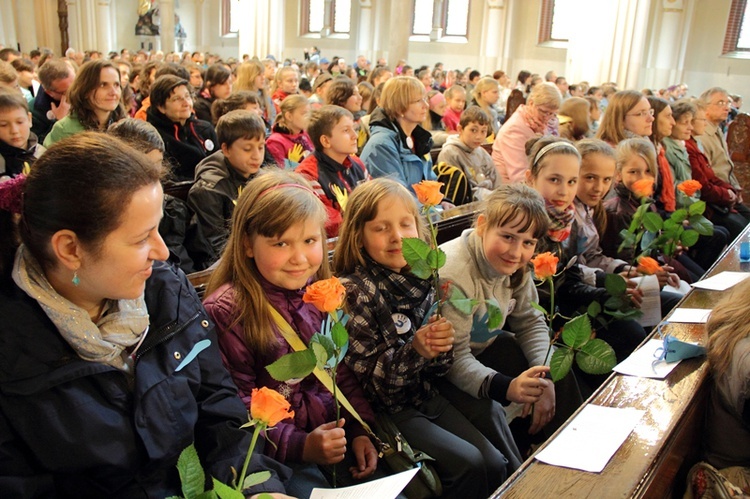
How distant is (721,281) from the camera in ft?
9.21

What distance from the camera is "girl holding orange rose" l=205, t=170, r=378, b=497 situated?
5.82ft

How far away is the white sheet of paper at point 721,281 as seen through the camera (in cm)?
272

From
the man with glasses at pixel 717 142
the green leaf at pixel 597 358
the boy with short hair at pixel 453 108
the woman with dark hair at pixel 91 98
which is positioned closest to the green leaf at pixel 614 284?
the green leaf at pixel 597 358

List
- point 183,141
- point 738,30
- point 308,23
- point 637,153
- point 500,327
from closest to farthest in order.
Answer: point 500,327 → point 637,153 → point 183,141 → point 738,30 → point 308,23

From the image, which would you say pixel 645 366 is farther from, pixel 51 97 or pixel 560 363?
pixel 51 97

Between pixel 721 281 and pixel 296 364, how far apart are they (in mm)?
2230

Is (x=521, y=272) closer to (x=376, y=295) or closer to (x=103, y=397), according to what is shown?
(x=376, y=295)

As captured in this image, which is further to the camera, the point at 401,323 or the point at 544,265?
the point at 401,323

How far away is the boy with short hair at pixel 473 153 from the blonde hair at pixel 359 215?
2440 millimetres

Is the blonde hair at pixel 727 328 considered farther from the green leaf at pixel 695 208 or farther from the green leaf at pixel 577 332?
the green leaf at pixel 695 208

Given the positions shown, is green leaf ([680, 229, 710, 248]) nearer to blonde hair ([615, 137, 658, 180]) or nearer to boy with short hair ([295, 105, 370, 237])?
blonde hair ([615, 137, 658, 180])

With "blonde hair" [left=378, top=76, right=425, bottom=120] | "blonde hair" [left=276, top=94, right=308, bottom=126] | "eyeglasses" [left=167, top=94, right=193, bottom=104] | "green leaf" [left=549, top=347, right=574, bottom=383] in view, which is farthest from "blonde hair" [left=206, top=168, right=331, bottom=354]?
"blonde hair" [left=276, top=94, right=308, bottom=126]

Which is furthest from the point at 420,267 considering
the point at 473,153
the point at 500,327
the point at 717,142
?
the point at 717,142

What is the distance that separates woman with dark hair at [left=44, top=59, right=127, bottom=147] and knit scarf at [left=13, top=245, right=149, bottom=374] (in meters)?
2.99
